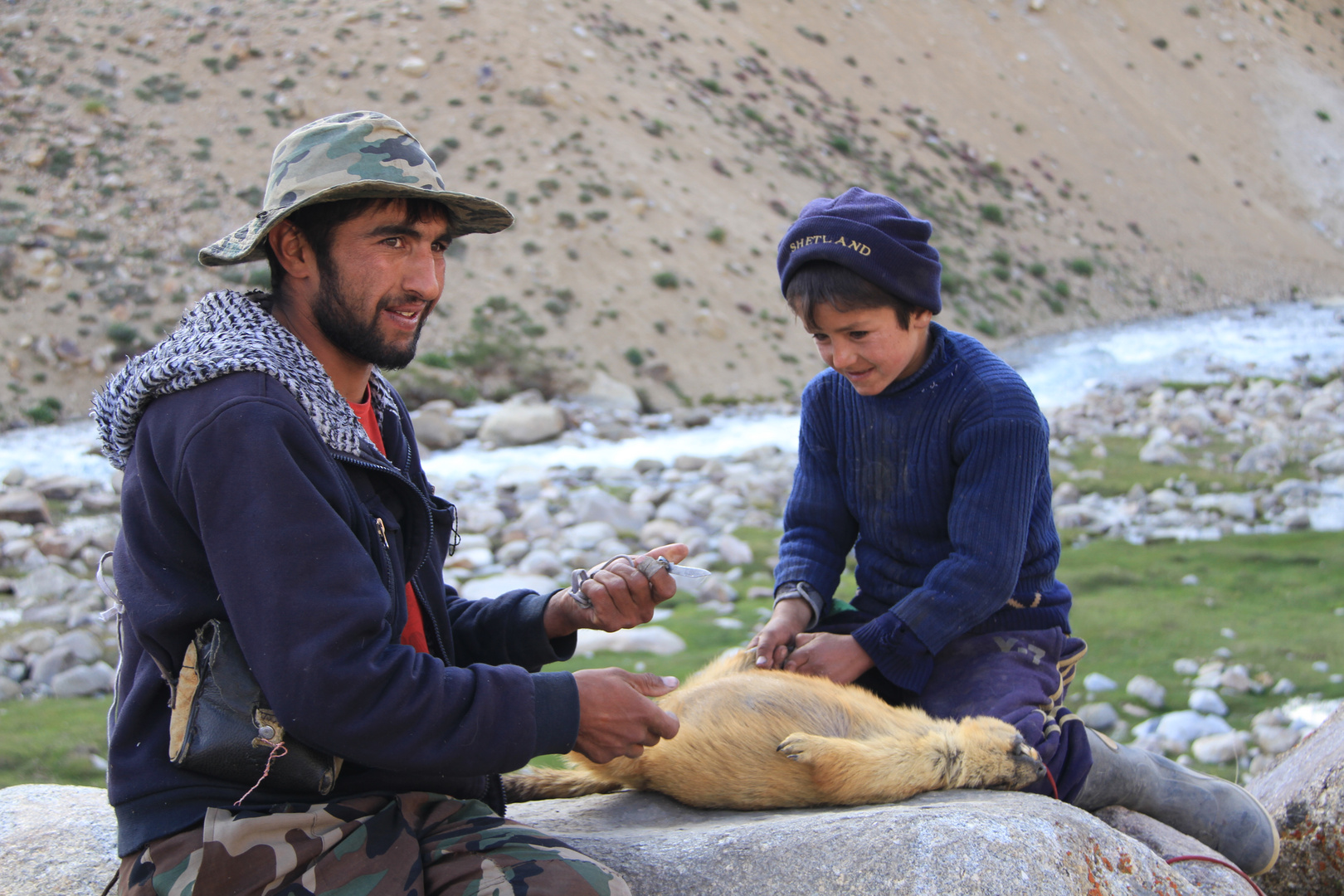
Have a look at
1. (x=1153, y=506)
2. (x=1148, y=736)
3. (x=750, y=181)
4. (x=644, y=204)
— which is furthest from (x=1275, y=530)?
(x=750, y=181)

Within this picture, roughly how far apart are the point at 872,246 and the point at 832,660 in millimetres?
1257

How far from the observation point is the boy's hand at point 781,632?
322 cm

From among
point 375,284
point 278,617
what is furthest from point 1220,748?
point 278,617

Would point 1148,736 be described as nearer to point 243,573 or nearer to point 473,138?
point 243,573

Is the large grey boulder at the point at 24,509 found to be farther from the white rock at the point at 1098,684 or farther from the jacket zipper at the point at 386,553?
the white rock at the point at 1098,684

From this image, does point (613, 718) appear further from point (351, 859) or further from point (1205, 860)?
point (1205, 860)

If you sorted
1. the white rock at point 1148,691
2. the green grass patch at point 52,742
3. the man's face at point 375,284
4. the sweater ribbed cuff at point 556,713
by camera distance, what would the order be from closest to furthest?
the sweater ribbed cuff at point 556,713, the man's face at point 375,284, the green grass patch at point 52,742, the white rock at point 1148,691

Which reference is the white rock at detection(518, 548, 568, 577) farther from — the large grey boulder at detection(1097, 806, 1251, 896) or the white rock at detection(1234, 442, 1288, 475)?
the white rock at detection(1234, 442, 1288, 475)

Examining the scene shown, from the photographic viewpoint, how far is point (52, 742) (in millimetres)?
5379

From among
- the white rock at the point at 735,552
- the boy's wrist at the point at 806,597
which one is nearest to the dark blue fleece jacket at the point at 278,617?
the boy's wrist at the point at 806,597

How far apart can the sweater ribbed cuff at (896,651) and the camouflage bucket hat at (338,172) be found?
1.72 m

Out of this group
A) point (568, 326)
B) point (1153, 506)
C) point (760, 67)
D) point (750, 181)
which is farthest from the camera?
point (760, 67)

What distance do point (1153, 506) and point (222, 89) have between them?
2030cm

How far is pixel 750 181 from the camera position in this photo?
976 inches
